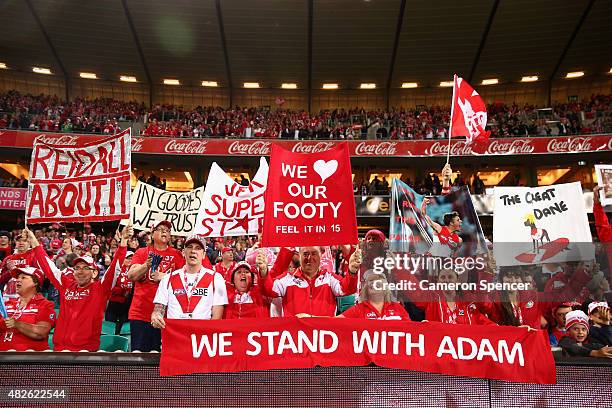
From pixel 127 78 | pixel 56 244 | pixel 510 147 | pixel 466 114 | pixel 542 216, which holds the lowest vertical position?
pixel 56 244

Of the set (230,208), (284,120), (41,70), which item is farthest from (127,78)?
(230,208)

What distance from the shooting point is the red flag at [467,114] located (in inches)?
372

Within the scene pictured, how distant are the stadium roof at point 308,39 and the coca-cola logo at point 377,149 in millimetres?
6190

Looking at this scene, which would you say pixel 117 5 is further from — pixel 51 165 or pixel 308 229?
pixel 308 229

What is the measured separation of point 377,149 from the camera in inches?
1101

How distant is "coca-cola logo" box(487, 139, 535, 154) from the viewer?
27.2 meters

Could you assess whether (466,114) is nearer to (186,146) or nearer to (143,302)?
(143,302)

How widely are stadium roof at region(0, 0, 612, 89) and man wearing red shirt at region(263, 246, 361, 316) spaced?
24204 mm

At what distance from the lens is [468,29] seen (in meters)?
29.3

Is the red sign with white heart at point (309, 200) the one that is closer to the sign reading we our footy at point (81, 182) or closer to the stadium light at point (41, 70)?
the sign reading we our footy at point (81, 182)

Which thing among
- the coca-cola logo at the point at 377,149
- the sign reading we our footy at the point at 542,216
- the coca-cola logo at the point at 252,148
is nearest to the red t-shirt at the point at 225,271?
the sign reading we our footy at the point at 542,216

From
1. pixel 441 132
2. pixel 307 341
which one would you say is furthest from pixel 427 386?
pixel 441 132

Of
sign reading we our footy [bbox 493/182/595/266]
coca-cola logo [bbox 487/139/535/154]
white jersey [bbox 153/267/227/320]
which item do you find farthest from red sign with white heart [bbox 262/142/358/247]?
coca-cola logo [bbox 487/139/535/154]

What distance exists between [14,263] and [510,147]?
24.1m
